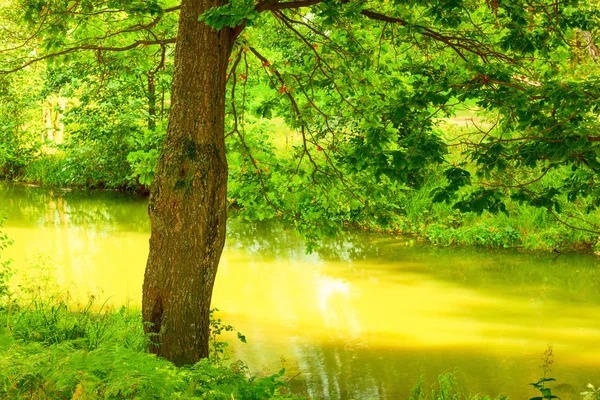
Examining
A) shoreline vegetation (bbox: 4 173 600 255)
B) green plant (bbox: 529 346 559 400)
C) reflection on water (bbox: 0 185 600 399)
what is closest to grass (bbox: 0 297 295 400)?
green plant (bbox: 529 346 559 400)

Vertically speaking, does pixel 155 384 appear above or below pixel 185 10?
below

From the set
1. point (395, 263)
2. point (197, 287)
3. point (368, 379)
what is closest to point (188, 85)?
point (197, 287)

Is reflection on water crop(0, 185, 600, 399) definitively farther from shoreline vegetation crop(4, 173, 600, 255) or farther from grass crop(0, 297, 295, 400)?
grass crop(0, 297, 295, 400)

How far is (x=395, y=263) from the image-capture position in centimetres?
1327

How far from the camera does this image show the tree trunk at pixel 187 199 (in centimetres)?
586

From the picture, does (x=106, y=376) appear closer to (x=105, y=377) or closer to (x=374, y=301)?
(x=105, y=377)

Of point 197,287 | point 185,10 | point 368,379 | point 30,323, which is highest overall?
point 185,10

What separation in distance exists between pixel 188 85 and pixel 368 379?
12.9 ft

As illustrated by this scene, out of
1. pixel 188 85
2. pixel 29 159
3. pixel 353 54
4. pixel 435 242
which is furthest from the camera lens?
pixel 29 159

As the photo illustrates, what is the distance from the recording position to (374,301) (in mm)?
11016

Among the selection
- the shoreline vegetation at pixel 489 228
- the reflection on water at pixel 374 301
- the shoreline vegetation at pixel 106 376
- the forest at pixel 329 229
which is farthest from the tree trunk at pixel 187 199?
the shoreline vegetation at pixel 489 228

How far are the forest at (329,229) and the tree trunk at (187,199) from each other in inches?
0.7

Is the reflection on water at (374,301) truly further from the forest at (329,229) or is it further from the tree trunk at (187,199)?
the tree trunk at (187,199)

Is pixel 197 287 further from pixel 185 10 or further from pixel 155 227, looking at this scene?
pixel 185 10
